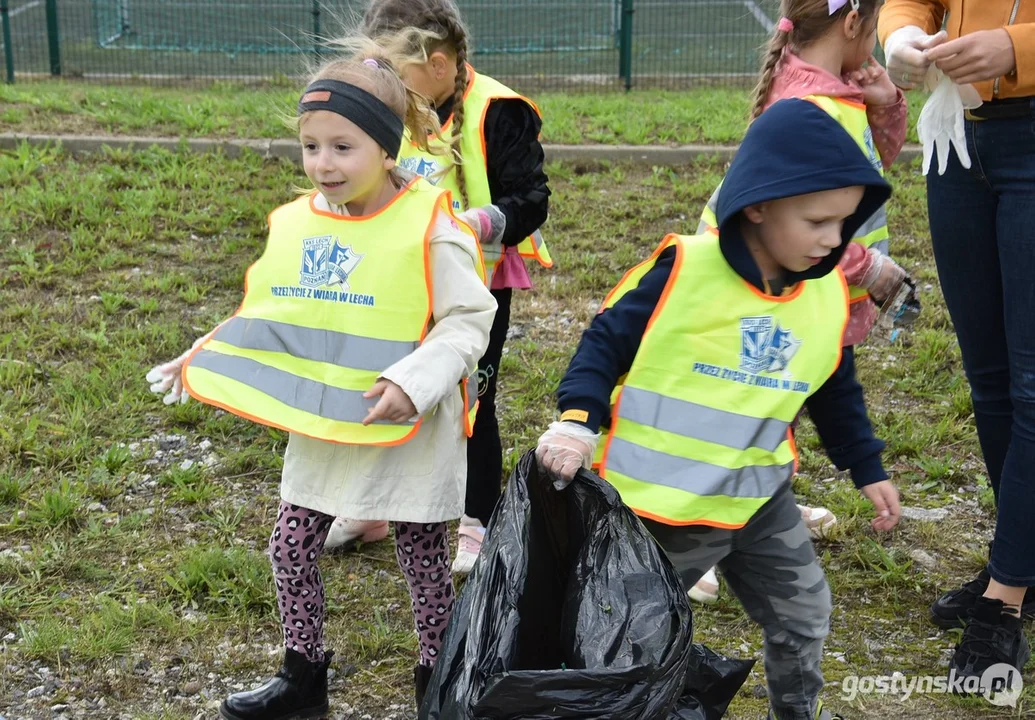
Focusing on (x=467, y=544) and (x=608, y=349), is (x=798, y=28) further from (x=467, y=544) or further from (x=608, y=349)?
(x=467, y=544)

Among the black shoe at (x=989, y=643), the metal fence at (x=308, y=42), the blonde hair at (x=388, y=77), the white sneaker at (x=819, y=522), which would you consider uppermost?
the metal fence at (x=308, y=42)

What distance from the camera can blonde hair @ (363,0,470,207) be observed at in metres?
3.04

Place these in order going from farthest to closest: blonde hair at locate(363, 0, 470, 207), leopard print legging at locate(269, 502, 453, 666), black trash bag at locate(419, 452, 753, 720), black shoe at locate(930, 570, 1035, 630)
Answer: black shoe at locate(930, 570, 1035, 630), blonde hair at locate(363, 0, 470, 207), leopard print legging at locate(269, 502, 453, 666), black trash bag at locate(419, 452, 753, 720)

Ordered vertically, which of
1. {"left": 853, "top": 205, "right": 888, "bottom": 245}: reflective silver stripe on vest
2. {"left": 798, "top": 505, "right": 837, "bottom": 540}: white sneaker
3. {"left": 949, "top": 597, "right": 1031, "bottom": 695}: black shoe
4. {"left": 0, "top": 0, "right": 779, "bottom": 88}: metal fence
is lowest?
{"left": 949, "top": 597, "right": 1031, "bottom": 695}: black shoe

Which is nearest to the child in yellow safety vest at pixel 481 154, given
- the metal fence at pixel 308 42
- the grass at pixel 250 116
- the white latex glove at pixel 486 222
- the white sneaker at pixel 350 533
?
the white latex glove at pixel 486 222

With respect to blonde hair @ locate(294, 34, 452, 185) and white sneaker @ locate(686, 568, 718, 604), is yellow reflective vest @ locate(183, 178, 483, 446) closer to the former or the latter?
blonde hair @ locate(294, 34, 452, 185)

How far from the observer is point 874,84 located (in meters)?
3.26

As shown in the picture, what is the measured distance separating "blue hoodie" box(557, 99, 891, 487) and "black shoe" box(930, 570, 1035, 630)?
3.58 feet

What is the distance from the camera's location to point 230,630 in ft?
10.8

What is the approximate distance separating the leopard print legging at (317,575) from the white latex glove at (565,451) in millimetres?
638

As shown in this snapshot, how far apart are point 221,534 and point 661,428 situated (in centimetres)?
199

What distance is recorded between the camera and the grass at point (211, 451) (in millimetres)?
3201

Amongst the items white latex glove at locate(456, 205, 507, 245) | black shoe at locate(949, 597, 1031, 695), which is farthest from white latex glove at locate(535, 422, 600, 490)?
black shoe at locate(949, 597, 1031, 695)

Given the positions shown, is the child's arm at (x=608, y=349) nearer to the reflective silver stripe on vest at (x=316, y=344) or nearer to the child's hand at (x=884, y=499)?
the reflective silver stripe on vest at (x=316, y=344)
